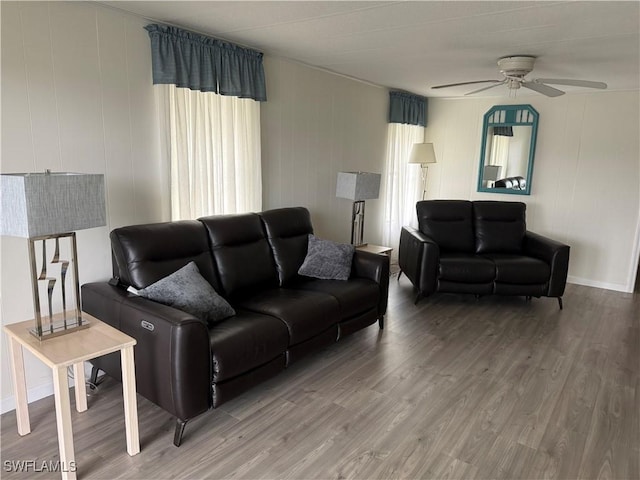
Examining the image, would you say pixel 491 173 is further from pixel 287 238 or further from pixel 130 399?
pixel 130 399

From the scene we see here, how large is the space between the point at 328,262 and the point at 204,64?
5.48 ft

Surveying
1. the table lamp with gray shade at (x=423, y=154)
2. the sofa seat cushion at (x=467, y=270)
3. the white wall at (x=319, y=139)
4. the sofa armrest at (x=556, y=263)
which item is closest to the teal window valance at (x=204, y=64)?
the white wall at (x=319, y=139)

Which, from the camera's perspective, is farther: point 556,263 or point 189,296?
point 556,263

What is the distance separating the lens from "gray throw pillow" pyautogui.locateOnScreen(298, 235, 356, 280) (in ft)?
11.0

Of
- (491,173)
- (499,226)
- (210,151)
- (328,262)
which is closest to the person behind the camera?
(210,151)

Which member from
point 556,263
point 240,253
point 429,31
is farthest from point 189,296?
point 556,263

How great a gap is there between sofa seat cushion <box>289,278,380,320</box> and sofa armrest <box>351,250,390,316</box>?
57mm

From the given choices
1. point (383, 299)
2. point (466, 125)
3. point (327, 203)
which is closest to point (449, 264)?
point (383, 299)

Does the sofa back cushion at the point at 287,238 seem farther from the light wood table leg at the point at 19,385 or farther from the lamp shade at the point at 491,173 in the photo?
the lamp shade at the point at 491,173

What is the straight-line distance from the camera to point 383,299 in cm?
346

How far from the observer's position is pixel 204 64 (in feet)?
10.0

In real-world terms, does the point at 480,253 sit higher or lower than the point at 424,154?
lower

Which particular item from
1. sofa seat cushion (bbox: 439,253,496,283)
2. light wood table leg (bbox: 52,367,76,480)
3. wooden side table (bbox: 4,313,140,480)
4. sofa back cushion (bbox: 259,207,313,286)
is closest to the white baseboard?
sofa seat cushion (bbox: 439,253,496,283)

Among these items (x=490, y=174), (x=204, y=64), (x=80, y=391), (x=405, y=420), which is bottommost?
Result: (x=405, y=420)
